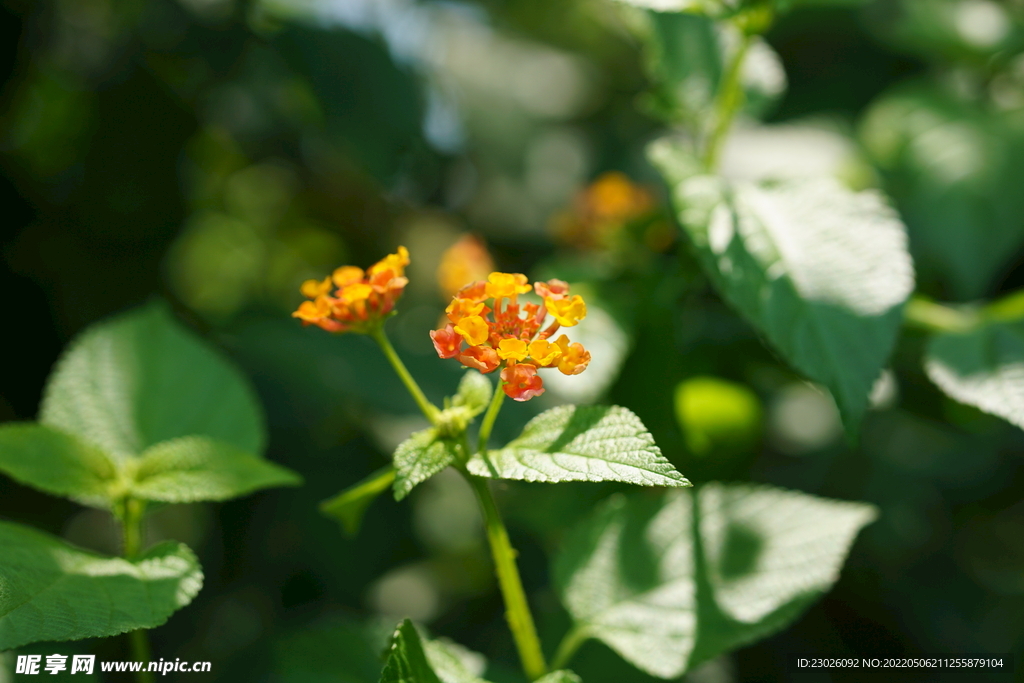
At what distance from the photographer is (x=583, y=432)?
2.11 ft

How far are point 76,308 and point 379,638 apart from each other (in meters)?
0.92

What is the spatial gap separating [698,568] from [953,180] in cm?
93

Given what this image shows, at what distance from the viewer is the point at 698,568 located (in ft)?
2.70

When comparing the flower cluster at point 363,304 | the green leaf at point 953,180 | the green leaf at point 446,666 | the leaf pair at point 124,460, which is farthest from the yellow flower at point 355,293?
the green leaf at point 953,180

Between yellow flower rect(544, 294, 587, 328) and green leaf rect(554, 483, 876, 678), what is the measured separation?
0.94 ft

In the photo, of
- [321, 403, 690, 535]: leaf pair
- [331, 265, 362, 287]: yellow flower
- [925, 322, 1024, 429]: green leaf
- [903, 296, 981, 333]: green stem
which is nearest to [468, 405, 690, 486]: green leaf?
[321, 403, 690, 535]: leaf pair

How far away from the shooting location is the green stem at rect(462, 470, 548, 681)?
0.68 metres

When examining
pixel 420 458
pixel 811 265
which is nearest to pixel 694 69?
pixel 811 265

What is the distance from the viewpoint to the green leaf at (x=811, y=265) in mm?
773

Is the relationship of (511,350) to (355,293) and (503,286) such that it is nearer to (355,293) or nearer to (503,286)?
(503,286)

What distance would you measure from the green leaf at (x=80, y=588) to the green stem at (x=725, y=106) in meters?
0.84

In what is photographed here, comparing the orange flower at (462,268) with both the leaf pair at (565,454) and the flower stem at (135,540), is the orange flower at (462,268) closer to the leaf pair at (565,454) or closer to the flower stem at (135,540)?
the leaf pair at (565,454)

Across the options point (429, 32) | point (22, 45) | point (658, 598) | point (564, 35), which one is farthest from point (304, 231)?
point (658, 598)

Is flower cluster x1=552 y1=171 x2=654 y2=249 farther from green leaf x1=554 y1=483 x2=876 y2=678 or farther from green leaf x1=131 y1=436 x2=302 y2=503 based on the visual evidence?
green leaf x1=131 y1=436 x2=302 y2=503
